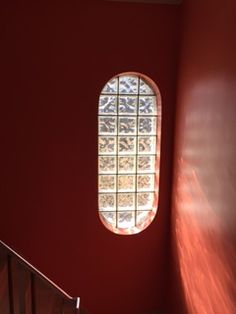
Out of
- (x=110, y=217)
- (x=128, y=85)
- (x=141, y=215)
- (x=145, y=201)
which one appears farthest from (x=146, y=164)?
(x=128, y=85)

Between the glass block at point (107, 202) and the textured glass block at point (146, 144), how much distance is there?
523 mm

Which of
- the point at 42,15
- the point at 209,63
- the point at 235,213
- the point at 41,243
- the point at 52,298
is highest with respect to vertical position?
the point at 42,15

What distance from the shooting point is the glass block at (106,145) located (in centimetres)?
294

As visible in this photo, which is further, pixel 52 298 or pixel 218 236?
pixel 52 298

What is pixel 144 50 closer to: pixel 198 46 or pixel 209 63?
pixel 198 46

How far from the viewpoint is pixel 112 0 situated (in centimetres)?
265

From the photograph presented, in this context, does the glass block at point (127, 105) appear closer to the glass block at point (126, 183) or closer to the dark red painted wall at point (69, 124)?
the dark red painted wall at point (69, 124)

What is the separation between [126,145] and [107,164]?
26cm

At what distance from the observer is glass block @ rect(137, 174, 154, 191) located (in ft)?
10.1

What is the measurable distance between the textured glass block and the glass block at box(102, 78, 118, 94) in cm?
51

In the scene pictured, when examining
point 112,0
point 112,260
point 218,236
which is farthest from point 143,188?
point 112,0

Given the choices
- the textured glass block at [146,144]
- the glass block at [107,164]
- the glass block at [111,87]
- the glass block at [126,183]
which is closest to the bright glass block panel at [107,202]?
the glass block at [126,183]

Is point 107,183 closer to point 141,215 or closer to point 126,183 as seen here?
point 126,183

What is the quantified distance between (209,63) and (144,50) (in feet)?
2.75
